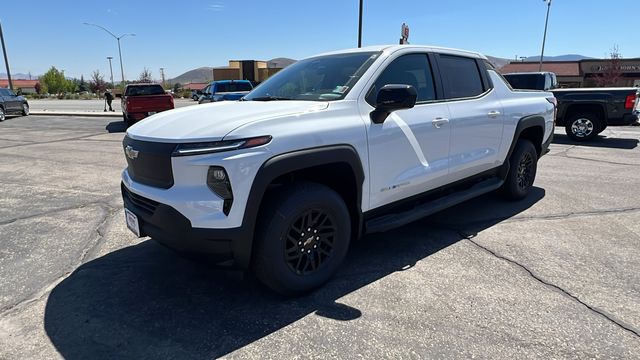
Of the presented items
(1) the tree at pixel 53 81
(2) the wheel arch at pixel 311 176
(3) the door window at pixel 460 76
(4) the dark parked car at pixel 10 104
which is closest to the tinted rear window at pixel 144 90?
(4) the dark parked car at pixel 10 104

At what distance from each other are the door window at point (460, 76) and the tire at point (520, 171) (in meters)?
1.13

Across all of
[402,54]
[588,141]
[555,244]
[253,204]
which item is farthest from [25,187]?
[588,141]

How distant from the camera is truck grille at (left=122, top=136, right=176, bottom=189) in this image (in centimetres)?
268

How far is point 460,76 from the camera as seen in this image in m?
→ 4.35

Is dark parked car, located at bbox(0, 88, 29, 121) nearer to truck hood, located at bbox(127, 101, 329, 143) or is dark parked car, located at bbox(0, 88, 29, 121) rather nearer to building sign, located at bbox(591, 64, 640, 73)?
truck hood, located at bbox(127, 101, 329, 143)

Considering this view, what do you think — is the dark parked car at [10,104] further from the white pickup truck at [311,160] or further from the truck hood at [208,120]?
the white pickup truck at [311,160]

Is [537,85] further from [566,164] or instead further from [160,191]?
[160,191]

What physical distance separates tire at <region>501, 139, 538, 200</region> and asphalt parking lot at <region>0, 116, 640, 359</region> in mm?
231

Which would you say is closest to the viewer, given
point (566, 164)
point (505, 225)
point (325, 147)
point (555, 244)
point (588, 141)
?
point (325, 147)

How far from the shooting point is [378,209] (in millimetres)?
3486

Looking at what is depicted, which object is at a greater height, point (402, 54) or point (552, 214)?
point (402, 54)

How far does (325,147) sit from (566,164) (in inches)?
275

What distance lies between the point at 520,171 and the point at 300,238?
364 centimetres

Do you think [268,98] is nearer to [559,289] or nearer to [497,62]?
[559,289]
